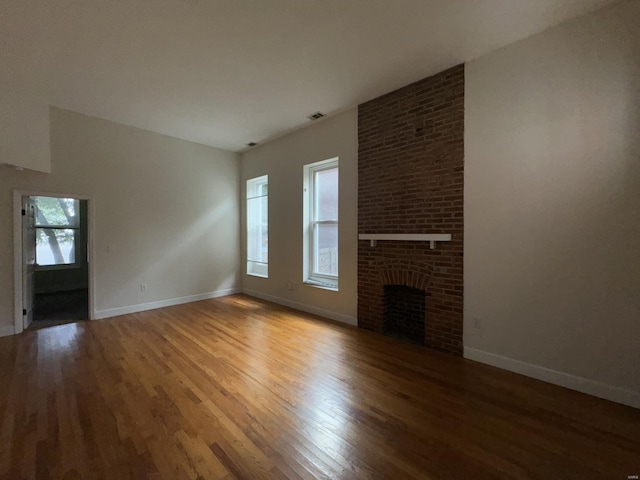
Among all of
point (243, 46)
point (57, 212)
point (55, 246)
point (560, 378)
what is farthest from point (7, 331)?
point (560, 378)

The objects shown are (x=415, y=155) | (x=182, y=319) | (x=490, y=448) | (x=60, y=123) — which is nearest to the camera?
(x=490, y=448)

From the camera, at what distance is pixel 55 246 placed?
633cm

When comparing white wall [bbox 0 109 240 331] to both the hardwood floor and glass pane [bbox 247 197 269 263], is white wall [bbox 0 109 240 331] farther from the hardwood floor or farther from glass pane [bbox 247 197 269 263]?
the hardwood floor

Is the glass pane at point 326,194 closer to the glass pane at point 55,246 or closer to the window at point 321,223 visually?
the window at point 321,223

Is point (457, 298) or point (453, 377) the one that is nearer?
point (453, 377)

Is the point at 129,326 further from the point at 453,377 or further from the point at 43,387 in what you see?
the point at 453,377

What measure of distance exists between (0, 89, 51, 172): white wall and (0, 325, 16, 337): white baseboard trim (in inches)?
84.1

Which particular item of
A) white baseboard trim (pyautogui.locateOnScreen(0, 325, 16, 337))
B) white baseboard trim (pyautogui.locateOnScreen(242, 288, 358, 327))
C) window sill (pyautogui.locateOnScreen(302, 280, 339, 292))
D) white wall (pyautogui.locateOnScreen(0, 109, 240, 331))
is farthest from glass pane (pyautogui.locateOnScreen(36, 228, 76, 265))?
window sill (pyautogui.locateOnScreen(302, 280, 339, 292))

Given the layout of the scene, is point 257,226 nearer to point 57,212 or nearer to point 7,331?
point 7,331

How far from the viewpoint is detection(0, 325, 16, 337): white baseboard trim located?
11.7 ft

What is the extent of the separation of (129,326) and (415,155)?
4.56 meters

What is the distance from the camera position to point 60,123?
391 cm

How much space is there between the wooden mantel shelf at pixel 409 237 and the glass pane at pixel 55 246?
280 inches

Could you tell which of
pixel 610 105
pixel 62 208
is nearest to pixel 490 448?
pixel 610 105
